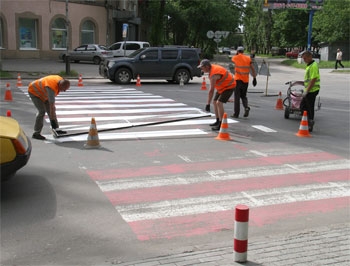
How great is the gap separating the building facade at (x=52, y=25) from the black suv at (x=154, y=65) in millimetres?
11880

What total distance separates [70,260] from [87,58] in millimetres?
31320

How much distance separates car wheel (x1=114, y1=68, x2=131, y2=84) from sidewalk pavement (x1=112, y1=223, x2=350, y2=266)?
653 inches

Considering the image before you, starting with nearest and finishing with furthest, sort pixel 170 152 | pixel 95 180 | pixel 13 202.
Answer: pixel 13 202
pixel 95 180
pixel 170 152

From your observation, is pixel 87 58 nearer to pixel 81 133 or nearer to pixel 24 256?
pixel 81 133

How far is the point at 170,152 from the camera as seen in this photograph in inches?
308

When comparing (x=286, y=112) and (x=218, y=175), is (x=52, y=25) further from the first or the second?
(x=218, y=175)

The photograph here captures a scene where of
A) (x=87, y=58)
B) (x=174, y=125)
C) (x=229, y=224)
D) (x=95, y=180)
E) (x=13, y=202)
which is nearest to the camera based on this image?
(x=229, y=224)

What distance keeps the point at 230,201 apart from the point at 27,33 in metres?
33.2

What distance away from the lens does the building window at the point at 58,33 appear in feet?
118

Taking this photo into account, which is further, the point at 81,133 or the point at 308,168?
the point at 81,133

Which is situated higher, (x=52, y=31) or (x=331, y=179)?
(x=52, y=31)

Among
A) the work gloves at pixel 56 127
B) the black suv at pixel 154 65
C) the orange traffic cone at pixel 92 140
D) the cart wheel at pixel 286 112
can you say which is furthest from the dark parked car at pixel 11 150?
the black suv at pixel 154 65

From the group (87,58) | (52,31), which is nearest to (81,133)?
(87,58)

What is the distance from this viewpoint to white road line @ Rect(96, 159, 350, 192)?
232 inches
